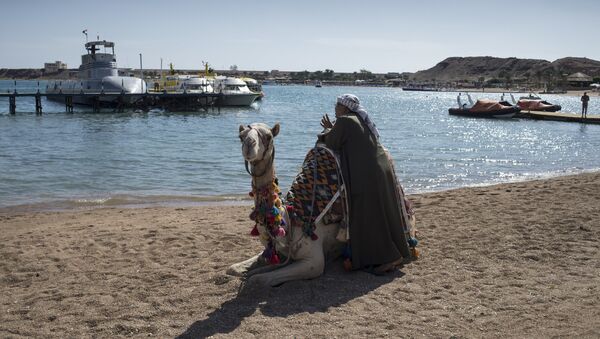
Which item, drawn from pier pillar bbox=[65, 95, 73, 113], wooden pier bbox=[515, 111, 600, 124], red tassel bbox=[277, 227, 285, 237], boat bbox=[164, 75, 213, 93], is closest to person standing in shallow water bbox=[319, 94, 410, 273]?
red tassel bbox=[277, 227, 285, 237]

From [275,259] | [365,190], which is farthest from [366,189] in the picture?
[275,259]

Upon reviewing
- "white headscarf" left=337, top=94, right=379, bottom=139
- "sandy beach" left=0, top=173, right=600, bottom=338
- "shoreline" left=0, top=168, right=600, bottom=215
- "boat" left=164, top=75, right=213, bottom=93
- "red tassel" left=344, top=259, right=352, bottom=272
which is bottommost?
"shoreline" left=0, top=168, right=600, bottom=215

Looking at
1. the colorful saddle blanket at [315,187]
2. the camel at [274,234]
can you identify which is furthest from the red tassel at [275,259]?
the colorful saddle blanket at [315,187]

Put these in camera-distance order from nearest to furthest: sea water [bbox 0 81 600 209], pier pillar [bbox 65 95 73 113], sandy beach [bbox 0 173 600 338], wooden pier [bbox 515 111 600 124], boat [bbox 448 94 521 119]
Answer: sandy beach [bbox 0 173 600 338], sea water [bbox 0 81 600 209], wooden pier [bbox 515 111 600 124], boat [bbox 448 94 521 119], pier pillar [bbox 65 95 73 113]

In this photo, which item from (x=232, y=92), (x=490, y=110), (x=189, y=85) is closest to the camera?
(x=490, y=110)

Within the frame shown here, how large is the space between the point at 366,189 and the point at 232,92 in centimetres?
5174

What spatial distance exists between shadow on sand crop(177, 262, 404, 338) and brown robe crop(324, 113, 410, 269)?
20cm

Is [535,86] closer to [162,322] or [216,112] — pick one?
[216,112]

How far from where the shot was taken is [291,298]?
5.64 m

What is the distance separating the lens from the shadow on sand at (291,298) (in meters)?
5.14

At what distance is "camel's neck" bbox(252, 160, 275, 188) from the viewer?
5.44 m

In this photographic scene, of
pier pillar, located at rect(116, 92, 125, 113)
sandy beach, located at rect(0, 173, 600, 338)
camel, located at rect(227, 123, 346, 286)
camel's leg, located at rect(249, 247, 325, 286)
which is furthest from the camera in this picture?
pier pillar, located at rect(116, 92, 125, 113)

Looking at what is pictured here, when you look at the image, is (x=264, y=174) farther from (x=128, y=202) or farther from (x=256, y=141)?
(x=128, y=202)

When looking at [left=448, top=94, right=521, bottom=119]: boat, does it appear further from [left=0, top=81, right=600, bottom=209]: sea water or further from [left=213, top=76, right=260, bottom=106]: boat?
[left=213, top=76, right=260, bottom=106]: boat
